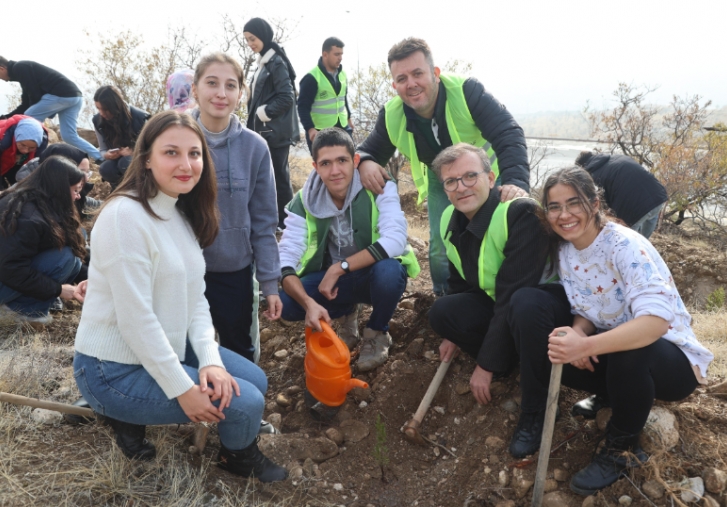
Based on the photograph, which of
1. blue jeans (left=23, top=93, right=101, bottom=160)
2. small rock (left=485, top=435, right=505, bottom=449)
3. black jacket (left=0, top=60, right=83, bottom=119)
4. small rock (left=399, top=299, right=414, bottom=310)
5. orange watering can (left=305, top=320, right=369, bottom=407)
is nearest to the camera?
small rock (left=485, top=435, right=505, bottom=449)

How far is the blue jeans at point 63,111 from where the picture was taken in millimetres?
6182

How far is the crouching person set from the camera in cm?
302

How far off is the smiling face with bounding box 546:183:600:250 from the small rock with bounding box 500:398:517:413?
90 centimetres

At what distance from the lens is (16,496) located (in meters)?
2.00

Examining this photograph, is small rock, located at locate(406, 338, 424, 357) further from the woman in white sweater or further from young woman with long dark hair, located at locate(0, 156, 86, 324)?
young woman with long dark hair, located at locate(0, 156, 86, 324)

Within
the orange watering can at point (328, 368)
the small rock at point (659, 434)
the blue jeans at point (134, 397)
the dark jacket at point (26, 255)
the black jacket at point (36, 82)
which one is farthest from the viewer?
the black jacket at point (36, 82)

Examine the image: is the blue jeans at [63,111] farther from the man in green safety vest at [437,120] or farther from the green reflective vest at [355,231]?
the man in green safety vest at [437,120]

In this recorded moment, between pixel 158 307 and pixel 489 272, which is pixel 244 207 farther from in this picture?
pixel 489 272

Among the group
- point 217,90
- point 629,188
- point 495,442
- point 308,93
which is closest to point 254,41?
point 308,93

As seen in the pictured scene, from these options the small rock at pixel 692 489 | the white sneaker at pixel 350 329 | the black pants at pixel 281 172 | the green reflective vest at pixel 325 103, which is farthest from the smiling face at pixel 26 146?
the small rock at pixel 692 489

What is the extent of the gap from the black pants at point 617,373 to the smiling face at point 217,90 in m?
1.63

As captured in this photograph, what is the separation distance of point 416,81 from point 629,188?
4.63 feet

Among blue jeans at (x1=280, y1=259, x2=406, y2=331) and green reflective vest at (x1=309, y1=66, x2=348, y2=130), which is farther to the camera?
green reflective vest at (x1=309, y1=66, x2=348, y2=130)

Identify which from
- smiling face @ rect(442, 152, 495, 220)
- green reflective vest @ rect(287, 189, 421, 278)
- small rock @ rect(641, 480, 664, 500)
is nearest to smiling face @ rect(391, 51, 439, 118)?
green reflective vest @ rect(287, 189, 421, 278)
